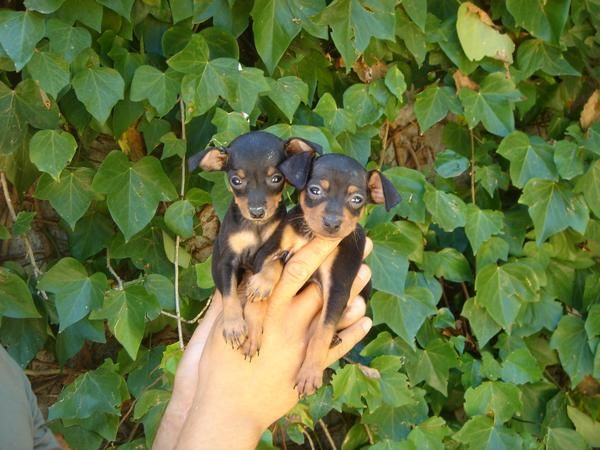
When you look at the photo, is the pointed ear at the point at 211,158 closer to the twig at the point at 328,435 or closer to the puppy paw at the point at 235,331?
the puppy paw at the point at 235,331

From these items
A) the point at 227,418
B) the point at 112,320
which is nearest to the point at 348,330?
the point at 227,418

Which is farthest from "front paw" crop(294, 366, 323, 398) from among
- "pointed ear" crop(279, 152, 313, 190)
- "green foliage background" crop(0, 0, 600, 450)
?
"green foliage background" crop(0, 0, 600, 450)

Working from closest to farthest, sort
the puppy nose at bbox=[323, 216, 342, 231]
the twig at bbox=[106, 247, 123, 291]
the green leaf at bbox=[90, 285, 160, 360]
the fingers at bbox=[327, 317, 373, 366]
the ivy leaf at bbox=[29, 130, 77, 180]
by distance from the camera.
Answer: the puppy nose at bbox=[323, 216, 342, 231] < the fingers at bbox=[327, 317, 373, 366] < the ivy leaf at bbox=[29, 130, 77, 180] < the green leaf at bbox=[90, 285, 160, 360] < the twig at bbox=[106, 247, 123, 291]

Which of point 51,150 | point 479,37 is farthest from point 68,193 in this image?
point 479,37

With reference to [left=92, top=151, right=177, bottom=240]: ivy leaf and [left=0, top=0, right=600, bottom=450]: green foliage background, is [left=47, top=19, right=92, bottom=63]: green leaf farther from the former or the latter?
[left=92, top=151, right=177, bottom=240]: ivy leaf

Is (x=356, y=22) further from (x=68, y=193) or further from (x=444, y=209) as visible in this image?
(x=68, y=193)
